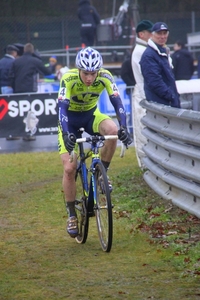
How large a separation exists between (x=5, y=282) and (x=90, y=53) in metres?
2.30

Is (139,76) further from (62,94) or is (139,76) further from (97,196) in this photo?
(97,196)

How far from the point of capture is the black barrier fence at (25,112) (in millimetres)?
17094

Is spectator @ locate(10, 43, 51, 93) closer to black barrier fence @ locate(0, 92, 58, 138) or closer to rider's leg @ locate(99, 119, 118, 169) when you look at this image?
black barrier fence @ locate(0, 92, 58, 138)

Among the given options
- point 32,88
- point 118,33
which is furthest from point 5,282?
point 118,33

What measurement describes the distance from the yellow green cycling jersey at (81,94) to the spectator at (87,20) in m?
17.2

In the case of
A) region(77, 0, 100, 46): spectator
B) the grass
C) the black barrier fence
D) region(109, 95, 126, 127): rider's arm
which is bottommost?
the grass

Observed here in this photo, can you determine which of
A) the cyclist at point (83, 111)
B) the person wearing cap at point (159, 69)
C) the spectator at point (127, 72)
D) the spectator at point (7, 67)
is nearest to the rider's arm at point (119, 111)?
the cyclist at point (83, 111)

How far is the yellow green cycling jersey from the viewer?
7508 mm

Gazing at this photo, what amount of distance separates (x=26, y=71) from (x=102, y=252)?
11563mm

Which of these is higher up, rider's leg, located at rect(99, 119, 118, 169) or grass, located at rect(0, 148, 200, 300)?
rider's leg, located at rect(99, 119, 118, 169)

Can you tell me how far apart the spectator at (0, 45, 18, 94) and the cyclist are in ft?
37.3

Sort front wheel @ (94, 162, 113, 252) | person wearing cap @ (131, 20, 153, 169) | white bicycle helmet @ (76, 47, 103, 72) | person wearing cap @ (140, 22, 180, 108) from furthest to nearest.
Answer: person wearing cap @ (131, 20, 153, 169) < person wearing cap @ (140, 22, 180, 108) < white bicycle helmet @ (76, 47, 103, 72) < front wheel @ (94, 162, 113, 252)

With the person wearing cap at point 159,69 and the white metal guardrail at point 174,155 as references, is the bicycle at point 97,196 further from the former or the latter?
the person wearing cap at point 159,69

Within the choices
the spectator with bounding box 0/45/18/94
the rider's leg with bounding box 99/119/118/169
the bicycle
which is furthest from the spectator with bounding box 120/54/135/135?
the bicycle
